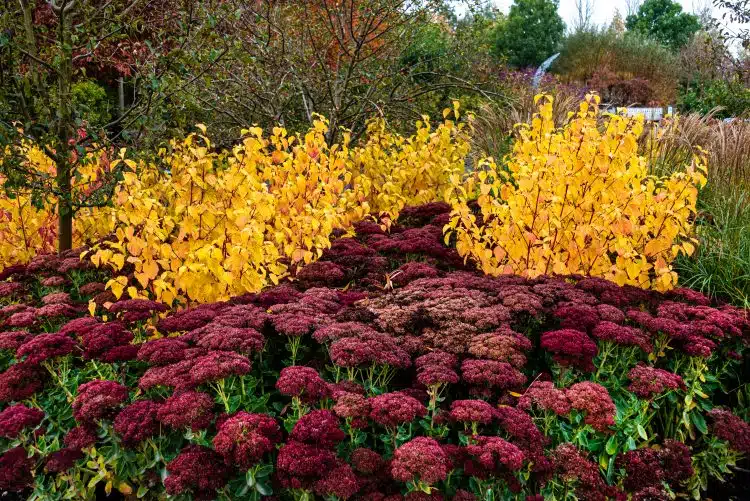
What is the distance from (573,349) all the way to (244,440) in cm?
130

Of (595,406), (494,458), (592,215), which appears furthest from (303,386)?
(592,215)

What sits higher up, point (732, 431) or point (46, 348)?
point (46, 348)

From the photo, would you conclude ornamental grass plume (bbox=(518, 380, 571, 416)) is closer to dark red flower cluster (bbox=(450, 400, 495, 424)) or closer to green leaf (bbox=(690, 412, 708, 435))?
dark red flower cluster (bbox=(450, 400, 495, 424))

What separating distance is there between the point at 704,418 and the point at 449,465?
161 centimetres

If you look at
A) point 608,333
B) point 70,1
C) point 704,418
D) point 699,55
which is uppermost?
point 699,55

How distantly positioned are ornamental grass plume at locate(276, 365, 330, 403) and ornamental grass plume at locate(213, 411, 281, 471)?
14cm

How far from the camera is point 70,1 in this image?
438 centimetres

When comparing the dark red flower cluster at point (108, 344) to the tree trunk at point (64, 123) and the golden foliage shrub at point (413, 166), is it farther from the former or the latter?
the golden foliage shrub at point (413, 166)

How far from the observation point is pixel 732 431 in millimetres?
2699

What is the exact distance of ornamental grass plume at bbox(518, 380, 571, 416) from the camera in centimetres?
236

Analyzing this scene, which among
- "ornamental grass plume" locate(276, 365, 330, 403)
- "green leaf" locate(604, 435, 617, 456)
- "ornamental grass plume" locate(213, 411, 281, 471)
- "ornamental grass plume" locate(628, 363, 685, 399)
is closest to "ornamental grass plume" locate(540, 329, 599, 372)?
"ornamental grass plume" locate(628, 363, 685, 399)

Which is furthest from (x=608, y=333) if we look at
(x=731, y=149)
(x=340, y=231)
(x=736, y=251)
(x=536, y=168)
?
(x=731, y=149)

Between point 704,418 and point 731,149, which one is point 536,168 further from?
point 731,149

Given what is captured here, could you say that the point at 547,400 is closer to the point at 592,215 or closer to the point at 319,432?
the point at 319,432
